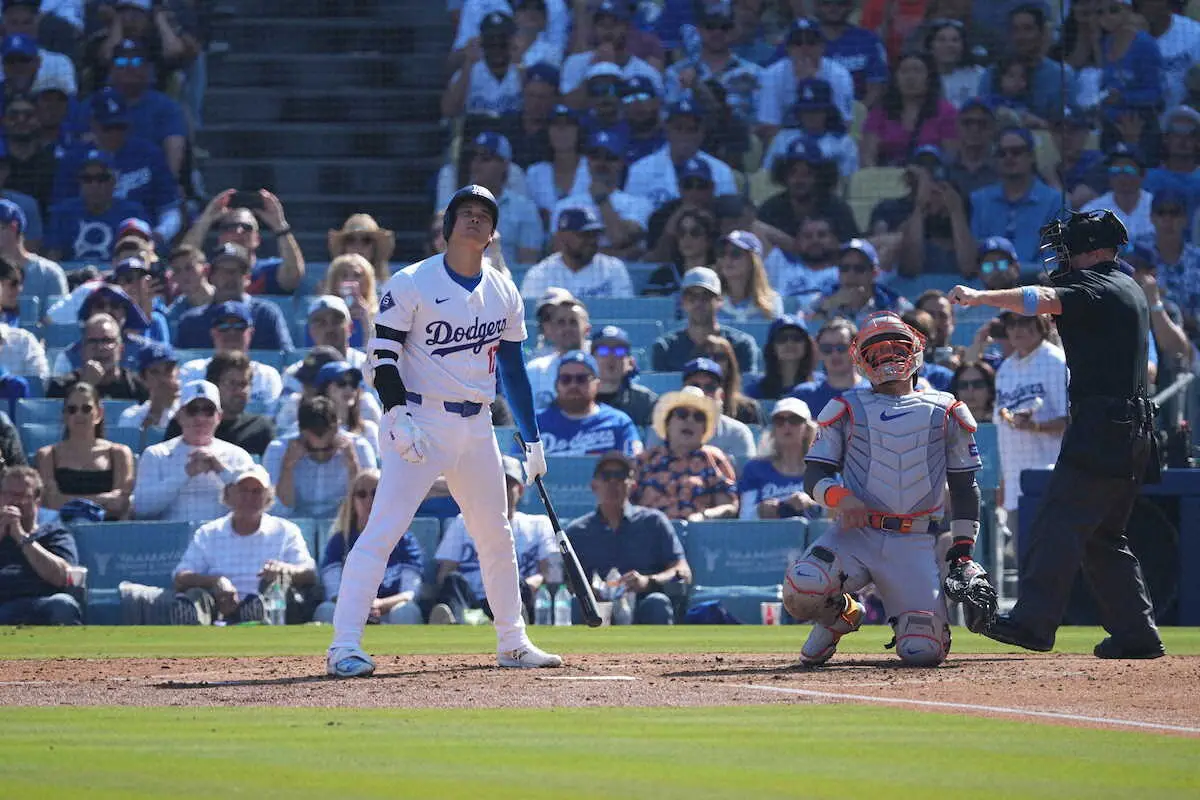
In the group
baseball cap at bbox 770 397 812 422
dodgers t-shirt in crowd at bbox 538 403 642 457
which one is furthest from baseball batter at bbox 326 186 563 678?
dodgers t-shirt in crowd at bbox 538 403 642 457

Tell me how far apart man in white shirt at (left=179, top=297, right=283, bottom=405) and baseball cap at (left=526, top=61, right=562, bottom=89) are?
132 inches

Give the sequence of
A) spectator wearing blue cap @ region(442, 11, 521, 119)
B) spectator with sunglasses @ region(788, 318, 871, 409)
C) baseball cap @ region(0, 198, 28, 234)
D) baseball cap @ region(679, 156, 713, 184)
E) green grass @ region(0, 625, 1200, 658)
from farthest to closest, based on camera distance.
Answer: spectator wearing blue cap @ region(442, 11, 521, 119), baseball cap @ region(679, 156, 713, 184), baseball cap @ region(0, 198, 28, 234), spectator with sunglasses @ region(788, 318, 871, 409), green grass @ region(0, 625, 1200, 658)

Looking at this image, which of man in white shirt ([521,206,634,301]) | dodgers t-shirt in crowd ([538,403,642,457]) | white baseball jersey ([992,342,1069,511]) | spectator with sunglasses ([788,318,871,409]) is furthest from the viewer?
man in white shirt ([521,206,634,301])

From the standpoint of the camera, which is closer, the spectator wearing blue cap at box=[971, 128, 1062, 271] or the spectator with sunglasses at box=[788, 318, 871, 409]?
the spectator with sunglasses at box=[788, 318, 871, 409]

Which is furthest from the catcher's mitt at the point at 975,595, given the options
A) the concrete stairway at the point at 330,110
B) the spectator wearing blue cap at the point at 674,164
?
the concrete stairway at the point at 330,110

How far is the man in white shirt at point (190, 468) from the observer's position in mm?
11812

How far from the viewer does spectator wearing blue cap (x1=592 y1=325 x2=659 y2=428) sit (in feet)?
42.3

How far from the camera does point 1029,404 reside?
12.1 m

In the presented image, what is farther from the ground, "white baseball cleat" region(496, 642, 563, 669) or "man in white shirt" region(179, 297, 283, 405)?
"man in white shirt" region(179, 297, 283, 405)

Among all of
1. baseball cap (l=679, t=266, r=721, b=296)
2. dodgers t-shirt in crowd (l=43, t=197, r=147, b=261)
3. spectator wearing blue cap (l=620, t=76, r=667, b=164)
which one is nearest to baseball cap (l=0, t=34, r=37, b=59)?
dodgers t-shirt in crowd (l=43, t=197, r=147, b=261)

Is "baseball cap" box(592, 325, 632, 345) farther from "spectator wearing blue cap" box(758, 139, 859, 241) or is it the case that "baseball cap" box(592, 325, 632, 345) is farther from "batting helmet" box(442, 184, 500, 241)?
"batting helmet" box(442, 184, 500, 241)

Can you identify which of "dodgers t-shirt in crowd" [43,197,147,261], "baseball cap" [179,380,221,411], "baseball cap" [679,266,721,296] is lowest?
"baseball cap" [179,380,221,411]

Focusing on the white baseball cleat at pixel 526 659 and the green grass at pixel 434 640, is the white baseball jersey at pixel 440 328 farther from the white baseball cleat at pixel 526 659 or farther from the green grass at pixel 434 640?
the green grass at pixel 434 640

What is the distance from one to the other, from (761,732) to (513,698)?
121 centimetres
